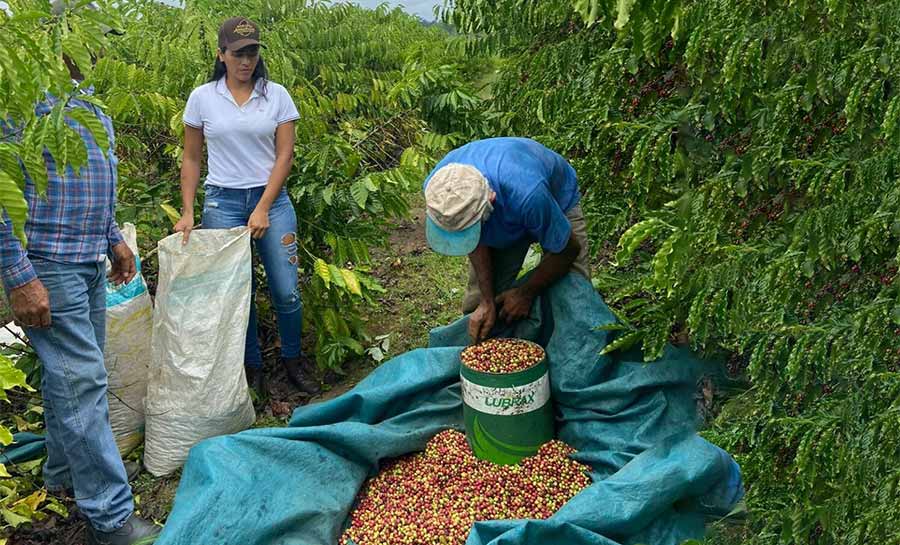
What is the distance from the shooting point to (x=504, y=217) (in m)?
2.69

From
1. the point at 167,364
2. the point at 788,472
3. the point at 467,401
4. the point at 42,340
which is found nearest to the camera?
the point at 788,472

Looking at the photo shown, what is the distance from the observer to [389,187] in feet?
12.4

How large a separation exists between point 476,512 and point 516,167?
1097 mm

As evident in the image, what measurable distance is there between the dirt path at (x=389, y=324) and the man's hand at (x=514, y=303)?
3.49ft

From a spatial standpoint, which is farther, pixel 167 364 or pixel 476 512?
pixel 167 364

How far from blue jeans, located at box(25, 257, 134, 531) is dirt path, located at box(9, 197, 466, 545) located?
294 mm

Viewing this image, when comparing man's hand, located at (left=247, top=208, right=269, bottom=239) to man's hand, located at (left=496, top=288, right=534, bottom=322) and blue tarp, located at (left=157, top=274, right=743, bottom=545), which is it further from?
man's hand, located at (left=496, top=288, right=534, bottom=322)

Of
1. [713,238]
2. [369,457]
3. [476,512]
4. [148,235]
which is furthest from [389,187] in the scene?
[713,238]

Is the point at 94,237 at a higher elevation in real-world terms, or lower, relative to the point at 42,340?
higher

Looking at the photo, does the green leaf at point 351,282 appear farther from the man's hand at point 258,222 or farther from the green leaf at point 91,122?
the green leaf at point 91,122

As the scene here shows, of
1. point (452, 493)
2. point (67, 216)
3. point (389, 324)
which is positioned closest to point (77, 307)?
point (67, 216)

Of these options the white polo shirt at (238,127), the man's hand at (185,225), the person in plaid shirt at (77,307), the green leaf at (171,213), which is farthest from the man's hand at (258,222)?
the person in plaid shirt at (77,307)

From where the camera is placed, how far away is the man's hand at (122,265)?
2969 millimetres

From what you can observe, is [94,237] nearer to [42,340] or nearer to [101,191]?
[101,191]
